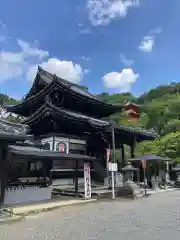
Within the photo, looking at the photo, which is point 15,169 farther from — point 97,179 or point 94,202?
point 97,179

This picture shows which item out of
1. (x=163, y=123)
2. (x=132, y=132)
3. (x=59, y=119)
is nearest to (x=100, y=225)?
(x=59, y=119)

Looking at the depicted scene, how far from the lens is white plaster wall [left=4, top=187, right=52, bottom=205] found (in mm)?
15422

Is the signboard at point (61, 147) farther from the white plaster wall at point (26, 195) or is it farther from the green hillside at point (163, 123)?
the green hillside at point (163, 123)

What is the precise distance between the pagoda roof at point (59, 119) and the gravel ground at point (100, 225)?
972 centimetres

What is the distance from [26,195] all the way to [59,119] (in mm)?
8698

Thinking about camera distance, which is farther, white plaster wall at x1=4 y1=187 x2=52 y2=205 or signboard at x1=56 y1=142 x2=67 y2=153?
signboard at x1=56 y1=142 x2=67 y2=153

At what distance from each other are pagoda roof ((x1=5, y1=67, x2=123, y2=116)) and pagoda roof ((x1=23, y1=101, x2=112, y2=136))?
290cm

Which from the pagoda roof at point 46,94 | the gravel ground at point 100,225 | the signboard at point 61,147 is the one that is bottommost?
the gravel ground at point 100,225

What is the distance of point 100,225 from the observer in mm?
10164

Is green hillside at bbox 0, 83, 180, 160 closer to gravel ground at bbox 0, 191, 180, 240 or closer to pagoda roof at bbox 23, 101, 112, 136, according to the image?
pagoda roof at bbox 23, 101, 112, 136

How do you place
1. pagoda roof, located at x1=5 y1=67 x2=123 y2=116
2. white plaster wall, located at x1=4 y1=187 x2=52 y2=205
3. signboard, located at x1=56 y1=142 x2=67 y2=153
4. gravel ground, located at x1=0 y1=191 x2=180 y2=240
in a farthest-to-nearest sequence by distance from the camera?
pagoda roof, located at x1=5 y1=67 x2=123 y2=116
signboard, located at x1=56 y1=142 x2=67 y2=153
white plaster wall, located at x1=4 y1=187 x2=52 y2=205
gravel ground, located at x1=0 y1=191 x2=180 y2=240

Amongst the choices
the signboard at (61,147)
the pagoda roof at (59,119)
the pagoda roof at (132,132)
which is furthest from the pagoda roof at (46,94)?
the signboard at (61,147)

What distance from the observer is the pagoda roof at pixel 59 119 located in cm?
2269

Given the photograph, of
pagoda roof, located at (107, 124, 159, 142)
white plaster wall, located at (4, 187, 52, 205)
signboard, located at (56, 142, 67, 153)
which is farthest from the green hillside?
white plaster wall, located at (4, 187, 52, 205)
